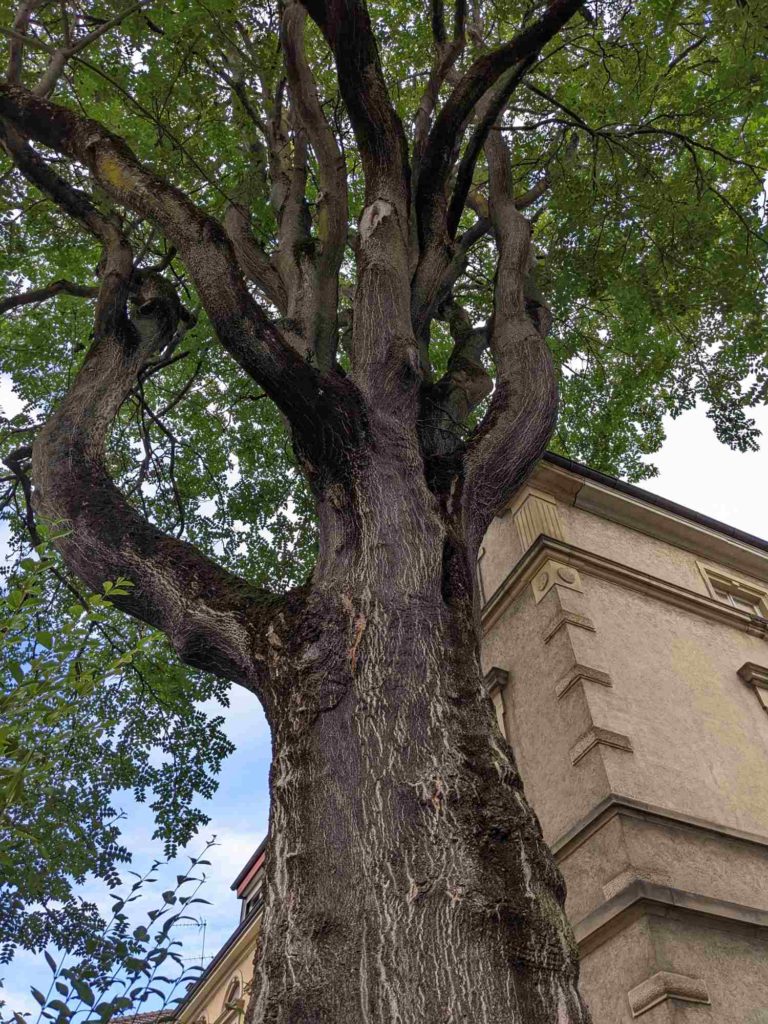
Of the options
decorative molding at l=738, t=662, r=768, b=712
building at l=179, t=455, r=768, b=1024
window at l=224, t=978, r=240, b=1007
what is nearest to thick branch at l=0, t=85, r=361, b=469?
building at l=179, t=455, r=768, b=1024

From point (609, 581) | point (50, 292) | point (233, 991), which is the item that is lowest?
point (233, 991)

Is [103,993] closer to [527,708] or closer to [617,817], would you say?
[617,817]

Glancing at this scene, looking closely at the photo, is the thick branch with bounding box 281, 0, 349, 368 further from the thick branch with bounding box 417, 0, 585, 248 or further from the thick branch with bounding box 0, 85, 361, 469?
the thick branch with bounding box 0, 85, 361, 469

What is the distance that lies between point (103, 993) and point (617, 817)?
5250mm

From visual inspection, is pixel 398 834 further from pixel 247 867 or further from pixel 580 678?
pixel 247 867

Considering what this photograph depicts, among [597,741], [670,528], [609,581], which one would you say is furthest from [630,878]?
[670,528]

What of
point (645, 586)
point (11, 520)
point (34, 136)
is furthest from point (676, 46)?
point (11, 520)

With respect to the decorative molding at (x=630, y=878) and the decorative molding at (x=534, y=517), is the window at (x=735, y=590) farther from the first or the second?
the decorative molding at (x=630, y=878)

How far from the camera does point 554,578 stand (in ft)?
29.7

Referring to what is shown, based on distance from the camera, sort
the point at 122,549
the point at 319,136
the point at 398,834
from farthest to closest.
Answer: the point at 319,136, the point at 122,549, the point at 398,834

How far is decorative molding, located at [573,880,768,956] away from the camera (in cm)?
607

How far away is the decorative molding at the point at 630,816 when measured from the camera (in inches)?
266

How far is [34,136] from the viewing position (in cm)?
510

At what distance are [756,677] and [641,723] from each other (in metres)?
2.56
